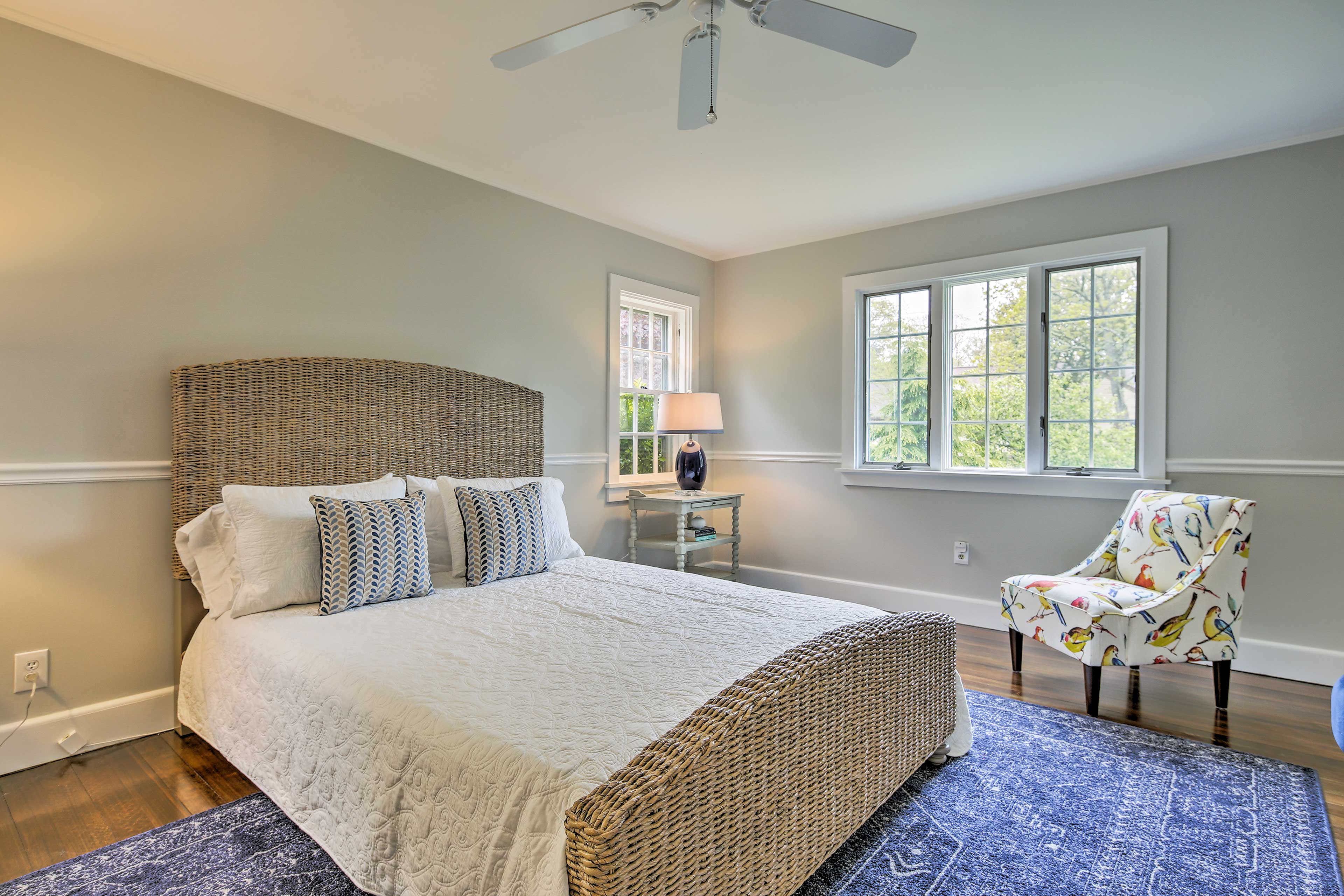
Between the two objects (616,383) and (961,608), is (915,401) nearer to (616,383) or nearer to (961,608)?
(961,608)

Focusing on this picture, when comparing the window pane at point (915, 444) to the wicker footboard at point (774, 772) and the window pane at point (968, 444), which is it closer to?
the window pane at point (968, 444)

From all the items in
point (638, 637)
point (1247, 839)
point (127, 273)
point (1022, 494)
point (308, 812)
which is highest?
point (127, 273)

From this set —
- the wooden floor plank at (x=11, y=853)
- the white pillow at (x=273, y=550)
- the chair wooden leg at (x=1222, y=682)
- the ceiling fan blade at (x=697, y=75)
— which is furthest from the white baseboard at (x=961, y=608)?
the wooden floor plank at (x=11, y=853)

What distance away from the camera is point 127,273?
7.72 feet

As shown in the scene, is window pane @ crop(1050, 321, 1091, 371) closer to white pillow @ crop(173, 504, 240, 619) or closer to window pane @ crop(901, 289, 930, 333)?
window pane @ crop(901, 289, 930, 333)

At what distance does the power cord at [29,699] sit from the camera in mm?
2160

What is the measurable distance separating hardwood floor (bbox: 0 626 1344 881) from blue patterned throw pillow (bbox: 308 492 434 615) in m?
0.65

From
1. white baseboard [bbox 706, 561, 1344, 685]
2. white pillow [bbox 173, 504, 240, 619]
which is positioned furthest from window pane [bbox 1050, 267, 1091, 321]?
white pillow [bbox 173, 504, 240, 619]

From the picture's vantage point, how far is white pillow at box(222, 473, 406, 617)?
222cm

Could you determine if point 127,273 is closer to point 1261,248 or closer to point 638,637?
point 638,637

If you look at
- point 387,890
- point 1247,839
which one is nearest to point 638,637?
point 387,890

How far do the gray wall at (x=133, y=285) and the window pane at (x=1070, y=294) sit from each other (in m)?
3.30

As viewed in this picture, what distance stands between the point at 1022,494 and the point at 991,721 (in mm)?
1566

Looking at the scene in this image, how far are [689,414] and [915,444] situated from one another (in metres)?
1.41
